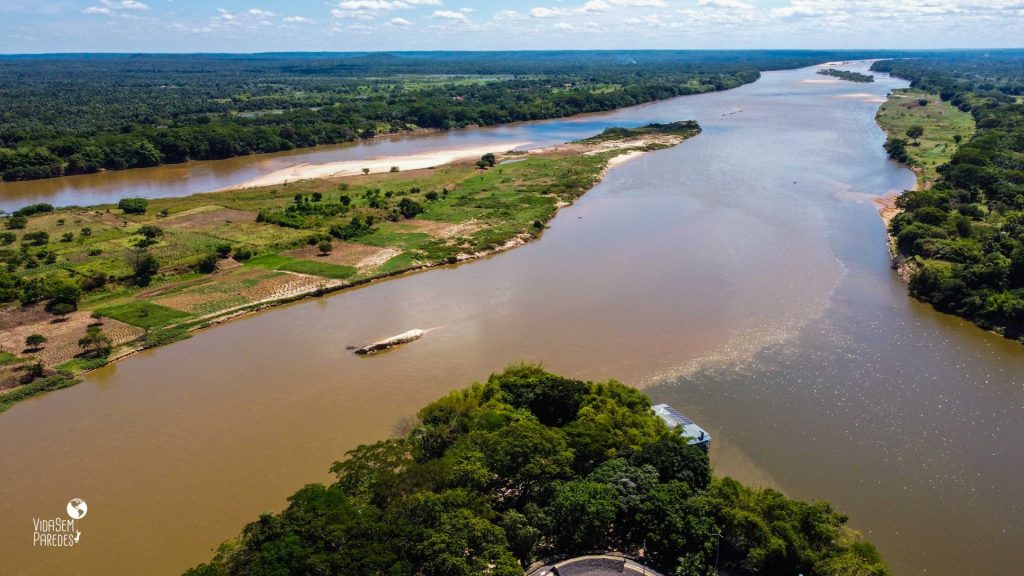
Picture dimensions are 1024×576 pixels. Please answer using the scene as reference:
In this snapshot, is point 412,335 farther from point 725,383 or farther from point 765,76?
point 765,76

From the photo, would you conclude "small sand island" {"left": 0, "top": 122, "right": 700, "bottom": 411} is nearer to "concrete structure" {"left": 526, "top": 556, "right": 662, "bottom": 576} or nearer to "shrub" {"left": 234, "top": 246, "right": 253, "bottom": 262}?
"shrub" {"left": 234, "top": 246, "right": 253, "bottom": 262}

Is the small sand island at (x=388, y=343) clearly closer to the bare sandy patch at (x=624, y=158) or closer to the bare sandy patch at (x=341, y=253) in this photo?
the bare sandy patch at (x=341, y=253)

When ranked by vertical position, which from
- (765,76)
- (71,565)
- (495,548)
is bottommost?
(71,565)

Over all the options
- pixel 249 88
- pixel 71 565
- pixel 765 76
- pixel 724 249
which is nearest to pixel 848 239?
pixel 724 249

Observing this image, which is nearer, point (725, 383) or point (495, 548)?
point (495, 548)

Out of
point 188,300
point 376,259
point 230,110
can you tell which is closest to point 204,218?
point 188,300
